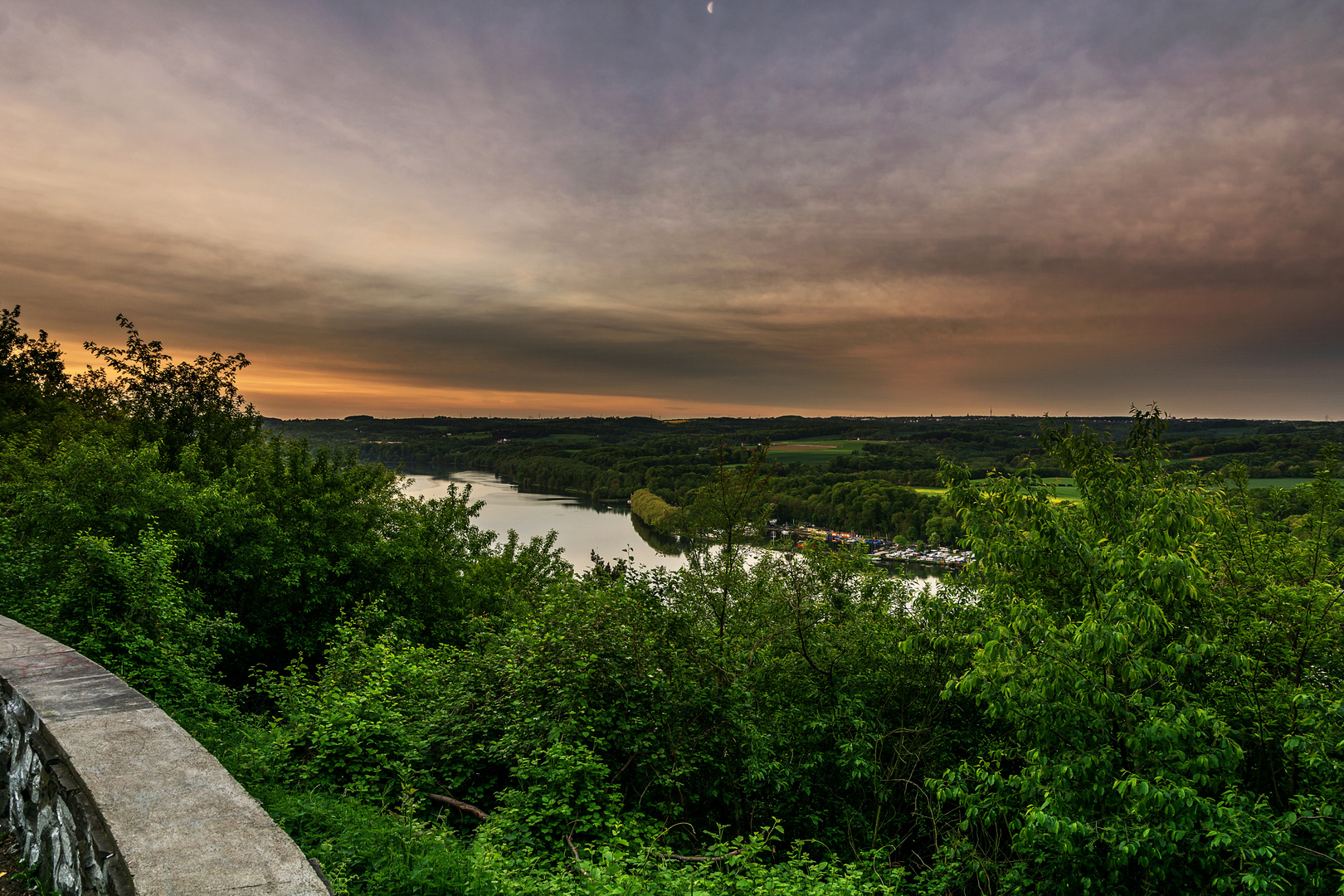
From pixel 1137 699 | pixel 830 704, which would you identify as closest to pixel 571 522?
pixel 830 704

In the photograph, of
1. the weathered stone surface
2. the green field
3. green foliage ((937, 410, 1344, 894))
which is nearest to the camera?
the weathered stone surface

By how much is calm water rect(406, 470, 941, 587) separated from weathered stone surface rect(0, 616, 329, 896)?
40512 millimetres

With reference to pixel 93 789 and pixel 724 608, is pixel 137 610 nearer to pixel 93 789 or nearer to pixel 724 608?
pixel 93 789

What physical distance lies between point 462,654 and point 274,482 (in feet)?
39.1

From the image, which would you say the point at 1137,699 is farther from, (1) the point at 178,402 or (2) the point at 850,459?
(2) the point at 850,459

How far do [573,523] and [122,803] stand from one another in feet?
290

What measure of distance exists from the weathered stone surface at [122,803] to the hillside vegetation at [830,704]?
1017 millimetres

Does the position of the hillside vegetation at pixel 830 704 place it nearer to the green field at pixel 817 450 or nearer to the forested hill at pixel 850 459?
the forested hill at pixel 850 459

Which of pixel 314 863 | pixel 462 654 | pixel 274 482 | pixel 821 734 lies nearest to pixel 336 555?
pixel 274 482

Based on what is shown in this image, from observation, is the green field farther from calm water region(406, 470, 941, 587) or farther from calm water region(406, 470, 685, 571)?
calm water region(406, 470, 685, 571)

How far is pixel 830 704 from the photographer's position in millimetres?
9242

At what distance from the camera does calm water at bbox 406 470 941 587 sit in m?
59.1

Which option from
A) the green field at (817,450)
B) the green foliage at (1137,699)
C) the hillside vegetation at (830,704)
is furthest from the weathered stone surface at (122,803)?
the green field at (817,450)

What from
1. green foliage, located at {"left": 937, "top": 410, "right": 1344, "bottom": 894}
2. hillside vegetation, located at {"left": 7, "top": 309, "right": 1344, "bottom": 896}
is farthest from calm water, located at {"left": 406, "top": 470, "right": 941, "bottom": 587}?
green foliage, located at {"left": 937, "top": 410, "right": 1344, "bottom": 894}
